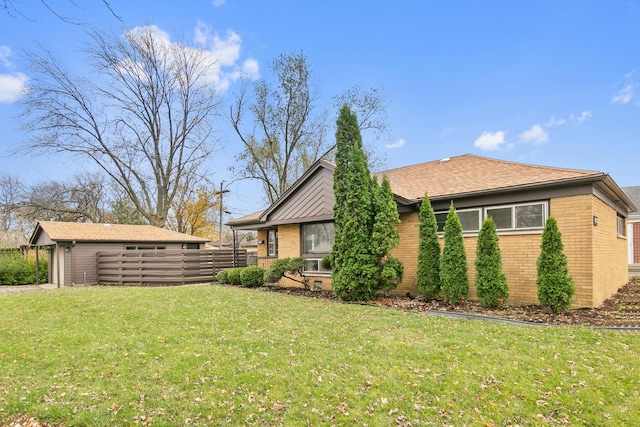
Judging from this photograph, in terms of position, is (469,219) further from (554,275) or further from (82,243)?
(82,243)

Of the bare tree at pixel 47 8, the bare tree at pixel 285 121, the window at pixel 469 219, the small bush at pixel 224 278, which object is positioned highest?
the bare tree at pixel 285 121

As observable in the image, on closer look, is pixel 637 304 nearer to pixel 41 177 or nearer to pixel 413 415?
pixel 413 415

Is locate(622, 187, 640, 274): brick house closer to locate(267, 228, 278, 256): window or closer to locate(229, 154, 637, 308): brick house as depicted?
locate(229, 154, 637, 308): brick house

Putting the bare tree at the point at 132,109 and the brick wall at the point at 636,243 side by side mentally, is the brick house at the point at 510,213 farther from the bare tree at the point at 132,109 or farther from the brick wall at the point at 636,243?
the bare tree at the point at 132,109

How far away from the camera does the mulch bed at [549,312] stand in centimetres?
675

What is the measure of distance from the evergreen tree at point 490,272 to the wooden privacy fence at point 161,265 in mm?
12834

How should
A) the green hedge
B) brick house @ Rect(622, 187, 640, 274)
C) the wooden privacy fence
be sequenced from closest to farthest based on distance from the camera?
the wooden privacy fence, the green hedge, brick house @ Rect(622, 187, 640, 274)

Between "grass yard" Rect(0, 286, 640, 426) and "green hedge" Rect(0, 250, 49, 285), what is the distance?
16.4m

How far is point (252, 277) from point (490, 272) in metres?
8.69

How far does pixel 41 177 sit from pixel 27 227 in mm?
5120

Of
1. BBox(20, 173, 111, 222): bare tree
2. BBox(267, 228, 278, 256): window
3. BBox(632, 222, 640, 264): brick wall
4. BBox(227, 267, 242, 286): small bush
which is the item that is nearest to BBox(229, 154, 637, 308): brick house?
BBox(227, 267, 242, 286): small bush

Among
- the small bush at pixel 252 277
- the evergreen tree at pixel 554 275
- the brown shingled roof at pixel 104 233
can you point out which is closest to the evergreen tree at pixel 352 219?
the evergreen tree at pixel 554 275

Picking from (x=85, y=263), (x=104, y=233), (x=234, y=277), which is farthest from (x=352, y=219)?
(x=104, y=233)

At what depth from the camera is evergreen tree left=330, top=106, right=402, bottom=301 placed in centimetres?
955
